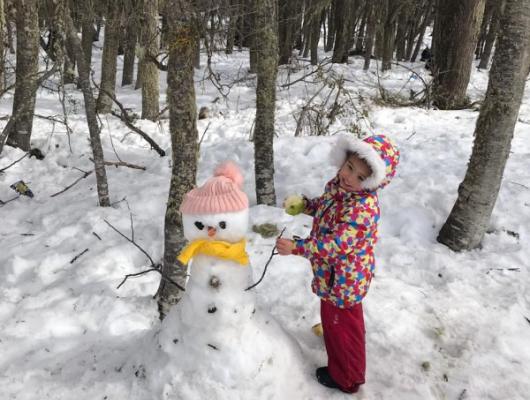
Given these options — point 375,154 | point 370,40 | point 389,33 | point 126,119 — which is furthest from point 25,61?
point 389,33

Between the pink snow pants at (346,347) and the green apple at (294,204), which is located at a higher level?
the green apple at (294,204)

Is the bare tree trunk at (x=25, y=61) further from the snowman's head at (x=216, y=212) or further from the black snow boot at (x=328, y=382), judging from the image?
the black snow boot at (x=328, y=382)

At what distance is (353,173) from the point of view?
2242mm

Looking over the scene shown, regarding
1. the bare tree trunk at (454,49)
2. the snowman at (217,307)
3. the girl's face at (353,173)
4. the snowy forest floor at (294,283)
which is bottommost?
the snowy forest floor at (294,283)

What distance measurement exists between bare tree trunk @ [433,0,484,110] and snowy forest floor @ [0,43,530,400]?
2309mm

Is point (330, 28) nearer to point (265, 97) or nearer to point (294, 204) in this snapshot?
point (265, 97)

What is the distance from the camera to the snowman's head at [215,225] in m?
2.04

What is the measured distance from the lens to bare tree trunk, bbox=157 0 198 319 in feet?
8.67

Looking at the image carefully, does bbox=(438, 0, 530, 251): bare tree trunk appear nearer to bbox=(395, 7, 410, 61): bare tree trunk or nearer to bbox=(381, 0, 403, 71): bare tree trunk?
bbox=(381, 0, 403, 71): bare tree trunk

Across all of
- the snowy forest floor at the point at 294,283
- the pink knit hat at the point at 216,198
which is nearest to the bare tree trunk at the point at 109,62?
the snowy forest floor at the point at 294,283

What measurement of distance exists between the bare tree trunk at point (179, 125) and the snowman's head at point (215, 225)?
94 cm

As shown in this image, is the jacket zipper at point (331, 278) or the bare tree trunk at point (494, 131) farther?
the bare tree trunk at point (494, 131)

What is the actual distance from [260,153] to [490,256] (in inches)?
92.5

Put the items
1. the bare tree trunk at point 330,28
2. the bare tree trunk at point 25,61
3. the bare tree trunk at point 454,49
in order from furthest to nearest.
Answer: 1. the bare tree trunk at point 330,28
2. the bare tree trunk at point 454,49
3. the bare tree trunk at point 25,61
